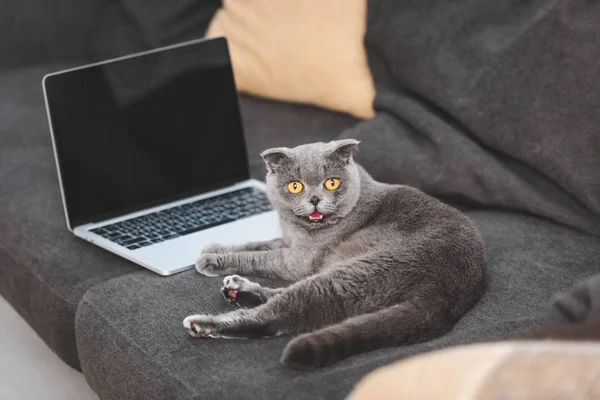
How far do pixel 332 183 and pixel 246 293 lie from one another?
0.78ft

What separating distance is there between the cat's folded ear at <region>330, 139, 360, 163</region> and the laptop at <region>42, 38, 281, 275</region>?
0.27 meters

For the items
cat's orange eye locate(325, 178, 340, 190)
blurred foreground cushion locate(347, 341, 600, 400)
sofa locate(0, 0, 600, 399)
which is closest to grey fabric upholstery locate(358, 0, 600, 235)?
sofa locate(0, 0, 600, 399)

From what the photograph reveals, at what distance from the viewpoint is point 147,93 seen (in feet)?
5.97

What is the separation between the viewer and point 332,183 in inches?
56.1

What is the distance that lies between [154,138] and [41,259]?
0.35 meters

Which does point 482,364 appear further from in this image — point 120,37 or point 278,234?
point 120,37

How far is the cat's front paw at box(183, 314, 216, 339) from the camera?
1.27 metres

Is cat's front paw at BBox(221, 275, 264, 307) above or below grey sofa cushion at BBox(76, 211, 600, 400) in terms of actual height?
above

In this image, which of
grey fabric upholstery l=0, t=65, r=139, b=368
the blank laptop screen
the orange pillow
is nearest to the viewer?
grey fabric upholstery l=0, t=65, r=139, b=368

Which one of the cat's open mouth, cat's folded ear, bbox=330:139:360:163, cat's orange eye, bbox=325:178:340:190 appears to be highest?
cat's folded ear, bbox=330:139:360:163

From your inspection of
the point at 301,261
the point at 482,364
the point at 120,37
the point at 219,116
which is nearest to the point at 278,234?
the point at 301,261

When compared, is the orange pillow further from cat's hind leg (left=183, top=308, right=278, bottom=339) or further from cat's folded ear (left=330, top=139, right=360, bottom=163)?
cat's hind leg (left=183, top=308, right=278, bottom=339)

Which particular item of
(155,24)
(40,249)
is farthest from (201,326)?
(155,24)

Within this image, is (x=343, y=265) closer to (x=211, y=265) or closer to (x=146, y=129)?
(x=211, y=265)
